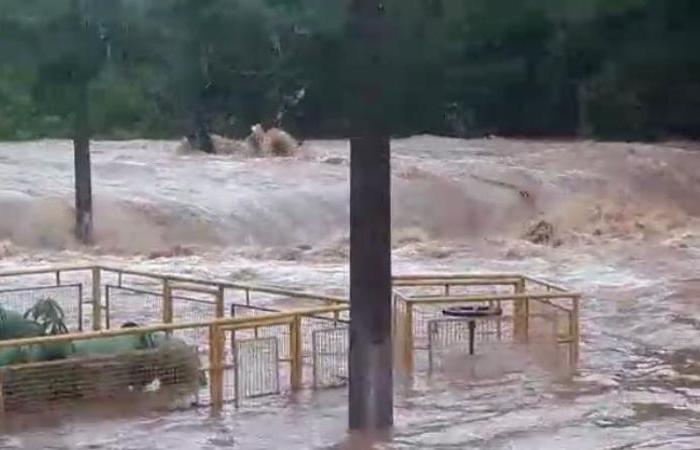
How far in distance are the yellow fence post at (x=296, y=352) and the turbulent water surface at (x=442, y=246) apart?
21cm

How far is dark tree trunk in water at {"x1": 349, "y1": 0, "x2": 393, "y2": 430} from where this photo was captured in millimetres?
11008

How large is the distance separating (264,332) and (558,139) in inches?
1142

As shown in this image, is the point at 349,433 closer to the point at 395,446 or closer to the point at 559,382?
the point at 395,446

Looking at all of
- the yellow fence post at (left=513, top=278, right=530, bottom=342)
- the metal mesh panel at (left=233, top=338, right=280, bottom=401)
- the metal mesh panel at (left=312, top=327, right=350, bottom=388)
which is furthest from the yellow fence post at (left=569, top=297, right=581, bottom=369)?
the metal mesh panel at (left=233, top=338, right=280, bottom=401)

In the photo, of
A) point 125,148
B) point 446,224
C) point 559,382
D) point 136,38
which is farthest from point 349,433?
point 125,148

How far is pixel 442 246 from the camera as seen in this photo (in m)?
31.5

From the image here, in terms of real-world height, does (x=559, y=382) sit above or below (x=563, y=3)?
below

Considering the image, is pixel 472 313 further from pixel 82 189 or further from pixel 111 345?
pixel 82 189

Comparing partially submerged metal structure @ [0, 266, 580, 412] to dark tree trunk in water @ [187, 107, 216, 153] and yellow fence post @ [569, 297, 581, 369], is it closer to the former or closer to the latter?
yellow fence post @ [569, 297, 581, 369]

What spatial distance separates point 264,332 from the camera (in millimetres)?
14641

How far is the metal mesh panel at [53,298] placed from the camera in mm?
15359

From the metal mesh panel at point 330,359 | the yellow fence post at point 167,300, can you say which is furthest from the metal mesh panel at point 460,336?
the yellow fence post at point 167,300

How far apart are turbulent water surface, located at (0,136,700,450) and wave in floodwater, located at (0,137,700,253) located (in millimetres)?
55

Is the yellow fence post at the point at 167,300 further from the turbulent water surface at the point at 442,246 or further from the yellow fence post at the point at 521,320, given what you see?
the yellow fence post at the point at 521,320
